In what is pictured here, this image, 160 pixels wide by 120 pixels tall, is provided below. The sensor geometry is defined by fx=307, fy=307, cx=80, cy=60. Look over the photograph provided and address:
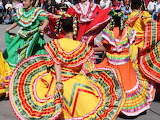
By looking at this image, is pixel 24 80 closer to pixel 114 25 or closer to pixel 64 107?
pixel 64 107

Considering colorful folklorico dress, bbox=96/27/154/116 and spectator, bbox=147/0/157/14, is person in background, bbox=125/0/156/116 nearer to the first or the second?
colorful folklorico dress, bbox=96/27/154/116

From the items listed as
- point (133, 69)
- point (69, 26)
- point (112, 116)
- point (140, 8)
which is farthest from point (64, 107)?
point (140, 8)

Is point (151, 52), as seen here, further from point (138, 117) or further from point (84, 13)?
point (84, 13)

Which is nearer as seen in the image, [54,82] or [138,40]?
[54,82]

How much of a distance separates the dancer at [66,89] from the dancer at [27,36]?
1164mm

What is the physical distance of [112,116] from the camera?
311cm

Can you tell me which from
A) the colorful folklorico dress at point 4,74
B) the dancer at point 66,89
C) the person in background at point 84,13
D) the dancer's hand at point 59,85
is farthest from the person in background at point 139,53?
the colorful folklorico dress at point 4,74

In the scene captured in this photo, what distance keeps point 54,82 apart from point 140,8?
2.53 m

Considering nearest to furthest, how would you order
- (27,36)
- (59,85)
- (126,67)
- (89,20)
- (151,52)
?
(59,85) → (126,67) → (151,52) → (27,36) → (89,20)

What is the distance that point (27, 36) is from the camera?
4.64 meters

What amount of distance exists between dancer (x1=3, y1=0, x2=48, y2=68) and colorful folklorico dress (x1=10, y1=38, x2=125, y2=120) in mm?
1134

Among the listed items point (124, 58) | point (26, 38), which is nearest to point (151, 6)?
point (26, 38)

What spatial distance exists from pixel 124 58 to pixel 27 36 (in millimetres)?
1521

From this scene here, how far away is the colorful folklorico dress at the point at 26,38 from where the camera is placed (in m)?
4.51
